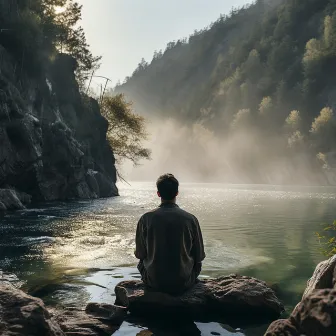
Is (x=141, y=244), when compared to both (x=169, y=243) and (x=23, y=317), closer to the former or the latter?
(x=169, y=243)

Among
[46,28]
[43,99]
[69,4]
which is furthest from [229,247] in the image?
[69,4]

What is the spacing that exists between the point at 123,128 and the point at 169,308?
216 feet

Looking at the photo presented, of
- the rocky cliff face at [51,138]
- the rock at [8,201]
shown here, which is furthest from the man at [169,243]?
the rocky cliff face at [51,138]

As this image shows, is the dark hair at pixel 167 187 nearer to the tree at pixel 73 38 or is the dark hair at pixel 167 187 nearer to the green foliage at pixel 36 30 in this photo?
the green foliage at pixel 36 30

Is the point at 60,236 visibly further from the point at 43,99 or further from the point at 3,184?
the point at 43,99

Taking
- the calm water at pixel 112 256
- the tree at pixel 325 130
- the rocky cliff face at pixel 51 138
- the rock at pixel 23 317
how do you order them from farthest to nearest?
the tree at pixel 325 130, the rocky cliff face at pixel 51 138, the calm water at pixel 112 256, the rock at pixel 23 317

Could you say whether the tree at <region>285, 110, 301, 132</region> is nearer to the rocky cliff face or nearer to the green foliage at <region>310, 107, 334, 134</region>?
the green foliage at <region>310, 107, 334, 134</region>

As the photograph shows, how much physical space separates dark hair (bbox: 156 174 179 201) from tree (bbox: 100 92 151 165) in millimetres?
62010

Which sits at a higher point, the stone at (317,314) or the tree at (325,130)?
the tree at (325,130)

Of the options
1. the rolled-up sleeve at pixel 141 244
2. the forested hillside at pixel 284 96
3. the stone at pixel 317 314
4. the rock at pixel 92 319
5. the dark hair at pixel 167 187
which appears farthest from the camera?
the forested hillside at pixel 284 96

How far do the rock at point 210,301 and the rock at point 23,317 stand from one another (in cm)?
183

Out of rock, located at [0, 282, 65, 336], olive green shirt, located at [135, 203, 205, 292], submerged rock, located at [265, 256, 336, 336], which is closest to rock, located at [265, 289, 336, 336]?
submerged rock, located at [265, 256, 336, 336]

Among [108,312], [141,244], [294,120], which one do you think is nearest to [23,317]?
[108,312]

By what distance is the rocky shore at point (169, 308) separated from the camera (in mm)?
4828
